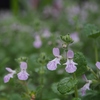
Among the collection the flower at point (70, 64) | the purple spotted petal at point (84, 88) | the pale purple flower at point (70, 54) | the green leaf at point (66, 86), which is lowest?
the green leaf at point (66, 86)

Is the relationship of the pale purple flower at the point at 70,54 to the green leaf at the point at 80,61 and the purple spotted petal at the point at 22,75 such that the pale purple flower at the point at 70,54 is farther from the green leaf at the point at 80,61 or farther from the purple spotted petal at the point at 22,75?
the purple spotted petal at the point at 22,75

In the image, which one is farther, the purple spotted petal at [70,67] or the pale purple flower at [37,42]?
the pale purple flower at [37,42]

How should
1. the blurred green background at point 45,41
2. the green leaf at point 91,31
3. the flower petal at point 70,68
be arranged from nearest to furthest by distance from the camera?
1. the flower petal at point 70,68
2. the green leaf at point 91,31
3. the blurred green background at point 45,41

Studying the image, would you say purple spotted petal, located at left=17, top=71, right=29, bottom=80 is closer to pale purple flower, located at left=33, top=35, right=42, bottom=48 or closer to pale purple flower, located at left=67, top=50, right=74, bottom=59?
pale purple flower, located at left=67, top=50, right=74, bottom=59

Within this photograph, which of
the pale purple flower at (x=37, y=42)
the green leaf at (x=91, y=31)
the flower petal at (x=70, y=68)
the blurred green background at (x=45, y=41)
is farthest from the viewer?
the pale purple flower at (x=37, y=42)

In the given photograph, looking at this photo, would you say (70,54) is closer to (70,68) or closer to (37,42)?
(70,68)

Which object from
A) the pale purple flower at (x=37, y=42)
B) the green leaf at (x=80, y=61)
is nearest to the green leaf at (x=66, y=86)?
the green leaf at (x=80, y=61)

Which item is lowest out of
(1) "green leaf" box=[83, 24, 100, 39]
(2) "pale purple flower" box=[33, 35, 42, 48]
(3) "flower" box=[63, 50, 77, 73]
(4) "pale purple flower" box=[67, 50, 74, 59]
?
(3) "flower" box=[63, 50, 77, 73]

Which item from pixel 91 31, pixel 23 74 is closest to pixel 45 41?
pixel 91 31

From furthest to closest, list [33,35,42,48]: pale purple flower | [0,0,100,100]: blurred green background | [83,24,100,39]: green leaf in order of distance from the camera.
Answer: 1. [33,35,42,48]: pale purple flower
2. [0,0,100,100]: blurred green background
3. [83,24,100,39]: green leaf

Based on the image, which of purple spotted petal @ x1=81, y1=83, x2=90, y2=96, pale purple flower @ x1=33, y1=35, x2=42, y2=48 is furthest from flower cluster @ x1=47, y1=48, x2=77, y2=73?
pale purple flower @ x1=33, y1=35, x2=42, y2=48

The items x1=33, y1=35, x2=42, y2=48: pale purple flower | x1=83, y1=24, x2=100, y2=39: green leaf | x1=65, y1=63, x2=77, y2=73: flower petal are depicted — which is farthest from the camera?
x1=33, y1=35, x2=42, y2=48: pale purple flower
